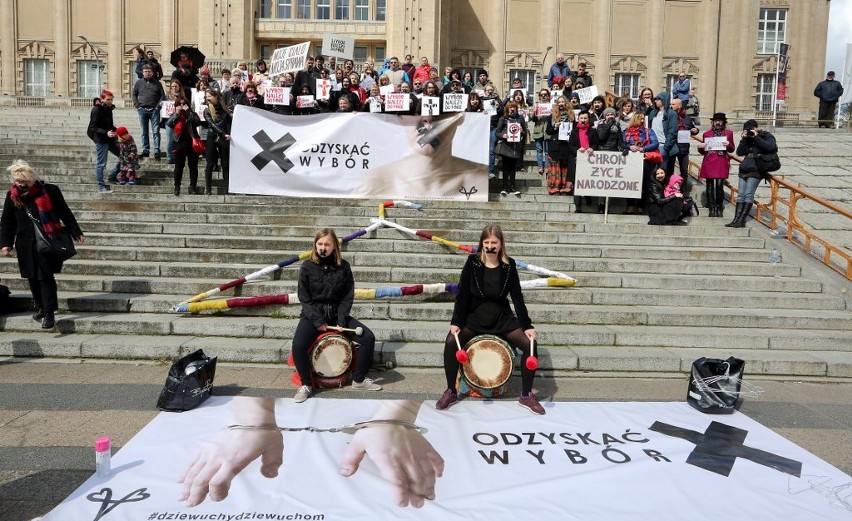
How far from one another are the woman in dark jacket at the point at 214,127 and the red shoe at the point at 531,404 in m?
8.61

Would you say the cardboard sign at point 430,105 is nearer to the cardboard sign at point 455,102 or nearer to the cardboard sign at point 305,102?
the cardboard sign at point 455,102

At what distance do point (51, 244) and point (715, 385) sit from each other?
7.48 metres

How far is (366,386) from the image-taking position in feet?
20.9

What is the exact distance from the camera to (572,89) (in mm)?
15555

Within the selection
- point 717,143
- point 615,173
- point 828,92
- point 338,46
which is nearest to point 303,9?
point 338,46

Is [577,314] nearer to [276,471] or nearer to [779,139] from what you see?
[276,471]

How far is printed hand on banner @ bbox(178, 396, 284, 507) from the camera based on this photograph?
4137 millimetres

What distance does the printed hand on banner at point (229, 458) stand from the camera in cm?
414

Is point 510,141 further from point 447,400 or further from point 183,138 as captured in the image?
point 447,400

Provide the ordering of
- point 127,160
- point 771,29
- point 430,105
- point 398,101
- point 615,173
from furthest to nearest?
point 771,29
point 398,101
point 430,105
point 127,160
point 615,173

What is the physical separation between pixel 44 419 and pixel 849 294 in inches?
397

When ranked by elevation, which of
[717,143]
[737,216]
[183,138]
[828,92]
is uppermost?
[828,92]

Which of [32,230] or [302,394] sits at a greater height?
[32,230]

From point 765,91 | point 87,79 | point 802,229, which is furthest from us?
point 765,91
